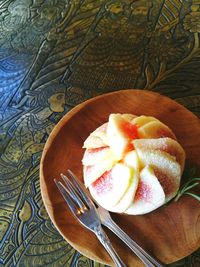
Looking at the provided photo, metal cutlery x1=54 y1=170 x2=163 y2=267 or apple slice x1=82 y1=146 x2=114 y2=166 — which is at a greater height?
apple slice x1=82 y1=146 x2=114 y2=166

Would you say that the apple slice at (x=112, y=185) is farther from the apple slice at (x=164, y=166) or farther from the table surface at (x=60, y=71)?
the table surface at (x=60, y=71)

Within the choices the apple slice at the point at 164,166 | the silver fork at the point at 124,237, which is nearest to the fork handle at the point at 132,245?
the silver fork at the point at 124,237

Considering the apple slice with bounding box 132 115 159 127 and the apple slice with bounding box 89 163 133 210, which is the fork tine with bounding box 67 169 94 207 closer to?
the apple slice with bounding box 89 163 133 210

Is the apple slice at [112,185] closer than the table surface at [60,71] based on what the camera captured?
Yes

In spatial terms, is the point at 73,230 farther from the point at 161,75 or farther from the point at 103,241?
the point at 161,75

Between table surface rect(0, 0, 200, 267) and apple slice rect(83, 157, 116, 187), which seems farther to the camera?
table surface rect(0, 0, 200, 267)

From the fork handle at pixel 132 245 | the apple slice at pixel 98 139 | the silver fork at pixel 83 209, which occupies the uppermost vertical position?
the apple slice at pixel 98 139

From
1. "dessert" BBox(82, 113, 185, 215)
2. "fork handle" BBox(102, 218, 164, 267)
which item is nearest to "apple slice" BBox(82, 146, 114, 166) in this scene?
"dessert" BBox(82, 113, 185, 215)
